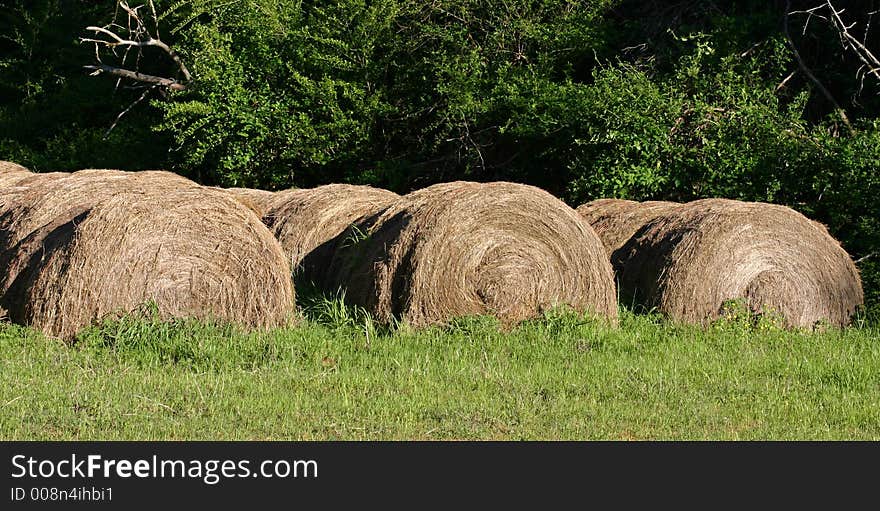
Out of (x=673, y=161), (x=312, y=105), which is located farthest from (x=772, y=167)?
(x=312, y=105)

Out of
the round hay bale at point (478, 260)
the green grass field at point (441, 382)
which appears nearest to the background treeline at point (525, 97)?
the round hay bale at point (478, 260)

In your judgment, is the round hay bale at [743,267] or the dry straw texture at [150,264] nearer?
the dry straw texture at [150,264]

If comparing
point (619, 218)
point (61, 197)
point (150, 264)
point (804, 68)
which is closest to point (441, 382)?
point (150, 264)

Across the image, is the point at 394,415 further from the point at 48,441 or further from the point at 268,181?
the point at 268,181

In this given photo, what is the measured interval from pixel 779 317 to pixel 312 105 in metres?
12.3

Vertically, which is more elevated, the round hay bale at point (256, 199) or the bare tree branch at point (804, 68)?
the bare tree branch at point (804, 68)

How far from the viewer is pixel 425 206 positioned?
420 inches

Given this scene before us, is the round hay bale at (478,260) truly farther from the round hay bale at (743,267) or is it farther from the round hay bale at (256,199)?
the round hay bale at (256,199)

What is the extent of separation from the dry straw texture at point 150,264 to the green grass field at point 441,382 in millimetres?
268

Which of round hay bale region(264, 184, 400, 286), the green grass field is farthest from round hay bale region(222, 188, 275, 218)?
the green grass field

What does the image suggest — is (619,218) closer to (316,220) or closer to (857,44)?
(316,220)

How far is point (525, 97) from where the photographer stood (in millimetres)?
19906

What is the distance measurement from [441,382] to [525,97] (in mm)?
12062

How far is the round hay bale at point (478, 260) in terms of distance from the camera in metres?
10.4
